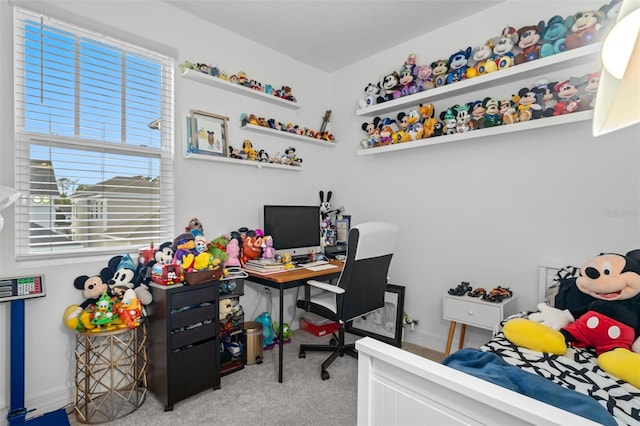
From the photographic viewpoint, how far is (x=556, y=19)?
80.6 inches

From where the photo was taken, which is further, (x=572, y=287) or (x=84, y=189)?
(x=84, y=189)

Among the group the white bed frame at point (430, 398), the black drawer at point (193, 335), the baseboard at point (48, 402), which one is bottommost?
the baseboard at point (48, 402)

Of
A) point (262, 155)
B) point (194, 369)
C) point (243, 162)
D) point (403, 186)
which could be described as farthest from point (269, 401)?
point (403, 186)

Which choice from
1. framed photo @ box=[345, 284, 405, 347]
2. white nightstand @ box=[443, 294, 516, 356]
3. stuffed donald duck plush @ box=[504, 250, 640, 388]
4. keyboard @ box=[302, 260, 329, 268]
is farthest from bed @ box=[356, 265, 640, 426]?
keyboard @ box=[302, 260, 329, 268]

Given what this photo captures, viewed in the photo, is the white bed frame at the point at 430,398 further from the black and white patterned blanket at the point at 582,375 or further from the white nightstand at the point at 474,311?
the white nightstand at the point at 474,311

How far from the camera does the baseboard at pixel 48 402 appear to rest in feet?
5.83

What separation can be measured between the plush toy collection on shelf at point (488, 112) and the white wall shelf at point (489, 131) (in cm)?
5

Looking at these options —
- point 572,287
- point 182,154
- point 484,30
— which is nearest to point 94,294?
point 182,154

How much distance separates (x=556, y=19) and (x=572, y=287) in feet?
5.41

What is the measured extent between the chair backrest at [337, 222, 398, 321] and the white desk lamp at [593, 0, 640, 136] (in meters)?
1.52

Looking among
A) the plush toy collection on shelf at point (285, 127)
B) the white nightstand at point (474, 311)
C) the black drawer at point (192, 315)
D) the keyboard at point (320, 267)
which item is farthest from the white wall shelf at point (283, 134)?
the white nightstand at point (474, 311)

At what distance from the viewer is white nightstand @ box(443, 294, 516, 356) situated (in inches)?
84.2

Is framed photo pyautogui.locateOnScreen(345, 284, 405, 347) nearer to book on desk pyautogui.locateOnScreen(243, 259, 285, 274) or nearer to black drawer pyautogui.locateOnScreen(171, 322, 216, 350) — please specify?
book on desk pyautogui.locateOnScreen(243, 259, 285, 274)

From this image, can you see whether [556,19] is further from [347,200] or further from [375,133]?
[347,200]
